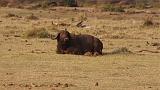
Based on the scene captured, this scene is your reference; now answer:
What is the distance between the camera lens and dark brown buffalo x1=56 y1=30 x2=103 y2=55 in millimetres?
19469

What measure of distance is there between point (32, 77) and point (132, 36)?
14.5 meters

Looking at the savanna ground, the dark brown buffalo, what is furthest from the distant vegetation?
the dark brown buffalo

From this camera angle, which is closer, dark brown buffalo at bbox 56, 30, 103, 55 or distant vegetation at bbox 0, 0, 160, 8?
dark brown buffalo at bbox 56, 30, 103, 55

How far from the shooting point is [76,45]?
19547 millimetres

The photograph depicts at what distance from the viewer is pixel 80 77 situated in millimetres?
14562

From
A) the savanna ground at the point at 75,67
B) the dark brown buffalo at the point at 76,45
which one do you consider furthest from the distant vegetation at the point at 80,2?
the dark brown buffalo at the point at 76,45

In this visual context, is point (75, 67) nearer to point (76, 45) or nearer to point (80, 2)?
point (76, 45)

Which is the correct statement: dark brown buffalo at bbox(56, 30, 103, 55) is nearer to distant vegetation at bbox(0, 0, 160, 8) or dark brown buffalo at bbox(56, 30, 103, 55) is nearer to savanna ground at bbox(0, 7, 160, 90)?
savanna ground at bbox(0, 7, 160, 90)

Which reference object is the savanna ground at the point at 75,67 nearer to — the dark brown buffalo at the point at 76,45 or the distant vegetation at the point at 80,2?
the dark brown buffalo at the point at 76,45

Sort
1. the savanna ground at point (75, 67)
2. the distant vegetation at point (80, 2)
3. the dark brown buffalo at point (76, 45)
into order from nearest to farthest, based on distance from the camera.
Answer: the savanna ground at point (75, 67)
the dark brown buffalo at point (76, 45)
the distant vegetation at point (80, 2)

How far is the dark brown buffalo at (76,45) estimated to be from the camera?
1947cm

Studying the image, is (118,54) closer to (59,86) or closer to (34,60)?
(34,60)

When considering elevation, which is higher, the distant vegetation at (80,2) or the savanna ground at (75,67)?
the savanna ground at (75,67)

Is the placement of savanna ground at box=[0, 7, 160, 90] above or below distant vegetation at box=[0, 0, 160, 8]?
above
